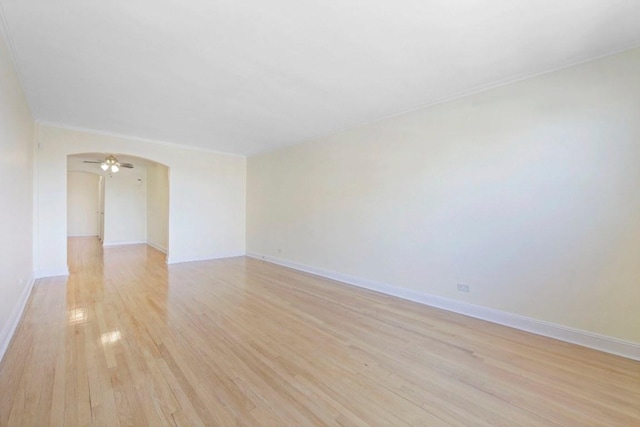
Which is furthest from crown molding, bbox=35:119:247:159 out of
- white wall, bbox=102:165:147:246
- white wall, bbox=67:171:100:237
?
white wall, bbox=67:171:100:237

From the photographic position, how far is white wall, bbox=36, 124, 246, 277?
4547 millimetres

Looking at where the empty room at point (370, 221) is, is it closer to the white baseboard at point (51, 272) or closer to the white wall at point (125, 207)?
the white baseboard at point (51, 272)

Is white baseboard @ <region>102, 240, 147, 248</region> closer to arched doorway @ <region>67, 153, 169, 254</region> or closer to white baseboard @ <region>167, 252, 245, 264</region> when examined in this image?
arched doorway @ <region>67, 153, 169, 254</region>

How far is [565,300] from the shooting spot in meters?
2.57

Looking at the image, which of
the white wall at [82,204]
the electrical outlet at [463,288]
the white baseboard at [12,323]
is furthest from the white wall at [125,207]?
the electrical outlet at [463,288]

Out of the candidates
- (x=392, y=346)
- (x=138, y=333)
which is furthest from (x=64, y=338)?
(x=392, y=346)

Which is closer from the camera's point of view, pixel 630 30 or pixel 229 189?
pixel 630 30

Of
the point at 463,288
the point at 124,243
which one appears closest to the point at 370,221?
the point at 463,288

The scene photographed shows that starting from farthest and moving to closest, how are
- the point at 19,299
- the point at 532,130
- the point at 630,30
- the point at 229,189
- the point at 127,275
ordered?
the point at 229,189 < the point at 127,275 < the point at 19,299 < the point at 532,130 < the point at 630,30

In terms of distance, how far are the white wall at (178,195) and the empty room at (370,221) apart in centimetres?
6

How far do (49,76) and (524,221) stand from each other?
5523 mm

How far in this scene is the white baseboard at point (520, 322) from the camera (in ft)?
7.62

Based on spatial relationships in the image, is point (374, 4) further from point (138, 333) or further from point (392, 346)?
point (138, 333)

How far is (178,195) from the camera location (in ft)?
19.6
